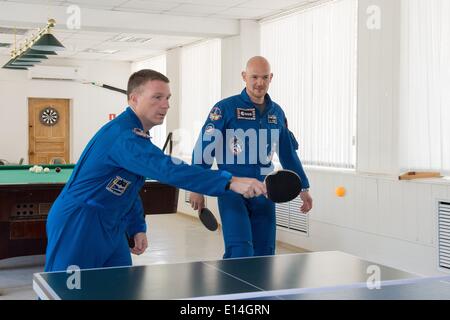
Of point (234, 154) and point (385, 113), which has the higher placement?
point (385, 113)

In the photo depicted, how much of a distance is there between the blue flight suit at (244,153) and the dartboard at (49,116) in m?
9.35

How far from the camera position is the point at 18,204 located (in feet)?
17.3

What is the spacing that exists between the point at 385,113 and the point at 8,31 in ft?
19.7

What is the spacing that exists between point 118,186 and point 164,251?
4.41 metres

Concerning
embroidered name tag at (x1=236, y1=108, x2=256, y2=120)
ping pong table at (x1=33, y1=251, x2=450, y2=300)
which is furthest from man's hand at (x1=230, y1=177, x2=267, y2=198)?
embroidered name tag at (x1=236, y1=108, x2=256, y2=120)

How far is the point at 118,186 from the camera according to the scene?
8.50ft

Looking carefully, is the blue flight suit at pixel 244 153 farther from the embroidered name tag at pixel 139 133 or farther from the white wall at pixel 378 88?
the white wall at pixel 378 88

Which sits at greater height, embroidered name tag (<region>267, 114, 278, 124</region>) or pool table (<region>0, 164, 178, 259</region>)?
embroidered name tag (<region>267, 114, 278, 124</region>)

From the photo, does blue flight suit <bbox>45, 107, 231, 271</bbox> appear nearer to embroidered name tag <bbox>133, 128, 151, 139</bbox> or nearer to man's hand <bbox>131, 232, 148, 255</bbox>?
embroidered name tag <bbox>133, 128, 151, 139</bbox>

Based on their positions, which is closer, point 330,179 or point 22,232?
point 22,232

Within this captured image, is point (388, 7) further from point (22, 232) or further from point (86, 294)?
point (86, 294)

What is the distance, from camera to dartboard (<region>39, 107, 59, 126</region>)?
12.4m

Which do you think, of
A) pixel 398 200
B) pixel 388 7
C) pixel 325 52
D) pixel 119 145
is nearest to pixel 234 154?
pixel 119 145

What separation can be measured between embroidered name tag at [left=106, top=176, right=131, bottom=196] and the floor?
8.83 ft
